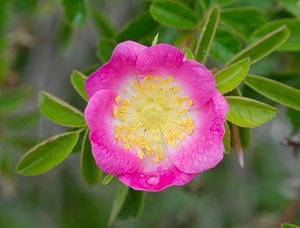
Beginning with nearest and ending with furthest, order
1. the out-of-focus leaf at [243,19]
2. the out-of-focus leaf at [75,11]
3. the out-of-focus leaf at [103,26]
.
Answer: the out-of-focus leaf at [243,19] < the out-of-focus leaf at [75,11] < the out-of-focus leaf at [103,26]

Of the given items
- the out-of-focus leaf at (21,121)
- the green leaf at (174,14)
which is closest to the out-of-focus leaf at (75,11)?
the green leaf at (174,14)

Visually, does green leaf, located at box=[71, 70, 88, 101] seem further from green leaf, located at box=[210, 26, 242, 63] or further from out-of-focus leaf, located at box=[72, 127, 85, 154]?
green leaf, located at box=[210, 26, 242, 63]

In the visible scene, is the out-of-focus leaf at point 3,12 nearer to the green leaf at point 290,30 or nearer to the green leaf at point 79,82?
the green leaf at point 79,82

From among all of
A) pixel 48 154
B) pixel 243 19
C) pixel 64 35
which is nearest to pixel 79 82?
pixel 48 154

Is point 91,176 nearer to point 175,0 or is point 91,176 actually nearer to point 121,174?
point 121,174

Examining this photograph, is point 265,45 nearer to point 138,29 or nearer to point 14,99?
point 138,29

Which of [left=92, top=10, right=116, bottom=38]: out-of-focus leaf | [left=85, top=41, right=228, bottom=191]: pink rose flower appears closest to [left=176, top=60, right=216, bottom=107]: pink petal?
[left=85, top=41, right=228, bottom=191]: pink rose flower
